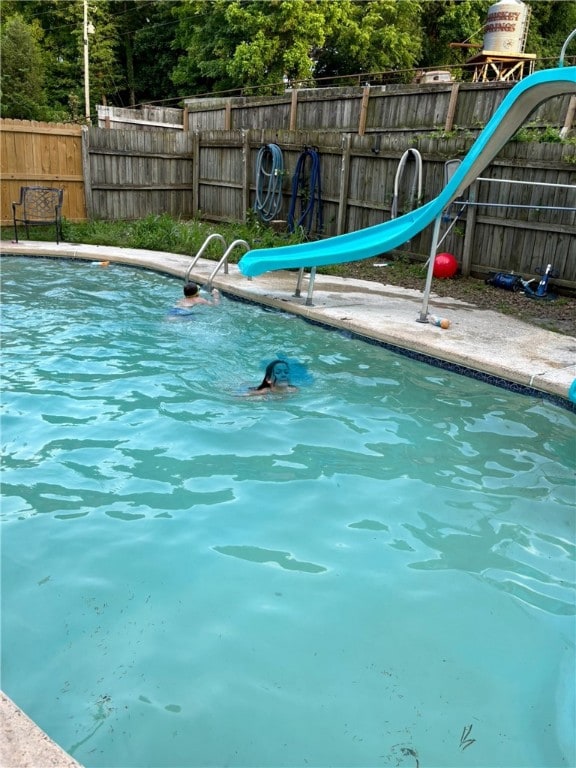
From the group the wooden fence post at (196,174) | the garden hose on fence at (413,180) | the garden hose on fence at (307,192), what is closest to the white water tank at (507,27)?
the wooden fence post at (196,174)

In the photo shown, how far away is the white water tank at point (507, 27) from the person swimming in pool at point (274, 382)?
707 inches

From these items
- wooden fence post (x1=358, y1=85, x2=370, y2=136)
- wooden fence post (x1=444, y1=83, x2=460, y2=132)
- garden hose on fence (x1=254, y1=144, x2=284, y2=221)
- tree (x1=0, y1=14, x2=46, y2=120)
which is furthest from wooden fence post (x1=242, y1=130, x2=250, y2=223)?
tree (x1=0, y1=14, x2=46, y2=120)

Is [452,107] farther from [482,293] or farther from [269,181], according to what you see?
[482,293]

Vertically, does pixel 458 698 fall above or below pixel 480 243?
below

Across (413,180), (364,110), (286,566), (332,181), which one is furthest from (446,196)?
(364,110)

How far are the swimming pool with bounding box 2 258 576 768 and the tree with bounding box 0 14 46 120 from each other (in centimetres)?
2370

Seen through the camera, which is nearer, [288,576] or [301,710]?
[301,710]

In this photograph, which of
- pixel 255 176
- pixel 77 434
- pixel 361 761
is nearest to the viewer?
pixel 361 761

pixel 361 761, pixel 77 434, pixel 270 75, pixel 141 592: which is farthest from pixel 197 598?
pixel 270 75

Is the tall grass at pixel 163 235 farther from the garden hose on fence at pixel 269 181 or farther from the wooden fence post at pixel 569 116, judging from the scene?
the wooden fence post at pixel 569 116

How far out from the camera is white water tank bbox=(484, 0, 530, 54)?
19266mm

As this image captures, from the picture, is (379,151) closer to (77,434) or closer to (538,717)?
(77,434)

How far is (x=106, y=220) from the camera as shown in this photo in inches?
535

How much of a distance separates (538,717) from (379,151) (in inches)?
383
